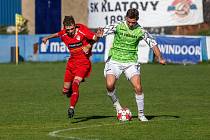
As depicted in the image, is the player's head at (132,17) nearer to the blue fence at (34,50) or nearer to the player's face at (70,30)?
the player's face at (70,30)

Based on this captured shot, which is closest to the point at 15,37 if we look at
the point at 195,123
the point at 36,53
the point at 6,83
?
the point at 36,53

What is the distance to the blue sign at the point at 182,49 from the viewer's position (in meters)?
41.5

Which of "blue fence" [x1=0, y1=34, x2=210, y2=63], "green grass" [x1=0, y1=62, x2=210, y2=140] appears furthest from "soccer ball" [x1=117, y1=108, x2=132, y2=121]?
"blue fence" [x1=0, y1=34, x2=210, y2=63]

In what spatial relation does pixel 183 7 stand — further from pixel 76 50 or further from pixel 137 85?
pixel 137 85

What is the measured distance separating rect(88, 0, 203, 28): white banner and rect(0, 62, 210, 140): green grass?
1516 centimetres

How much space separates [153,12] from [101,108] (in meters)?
31.9

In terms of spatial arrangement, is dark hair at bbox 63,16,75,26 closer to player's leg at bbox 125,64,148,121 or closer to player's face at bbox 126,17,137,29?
player's face at bbox 126,17,137,29

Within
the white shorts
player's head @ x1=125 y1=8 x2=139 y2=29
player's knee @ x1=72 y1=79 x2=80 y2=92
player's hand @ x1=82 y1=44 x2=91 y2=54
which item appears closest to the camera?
player's head @ x1=125 y1=8 x2=139 y2=29

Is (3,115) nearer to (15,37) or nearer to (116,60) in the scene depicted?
(116,60)

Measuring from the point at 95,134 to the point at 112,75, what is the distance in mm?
2744

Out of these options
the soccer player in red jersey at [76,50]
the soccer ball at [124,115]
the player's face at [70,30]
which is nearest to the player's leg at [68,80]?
the soccer player in red jersey at [76,50]

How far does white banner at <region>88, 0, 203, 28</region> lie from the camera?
1993 inches

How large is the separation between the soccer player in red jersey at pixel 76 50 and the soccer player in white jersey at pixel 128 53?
574 millimetres

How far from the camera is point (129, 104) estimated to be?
69.9 feet
